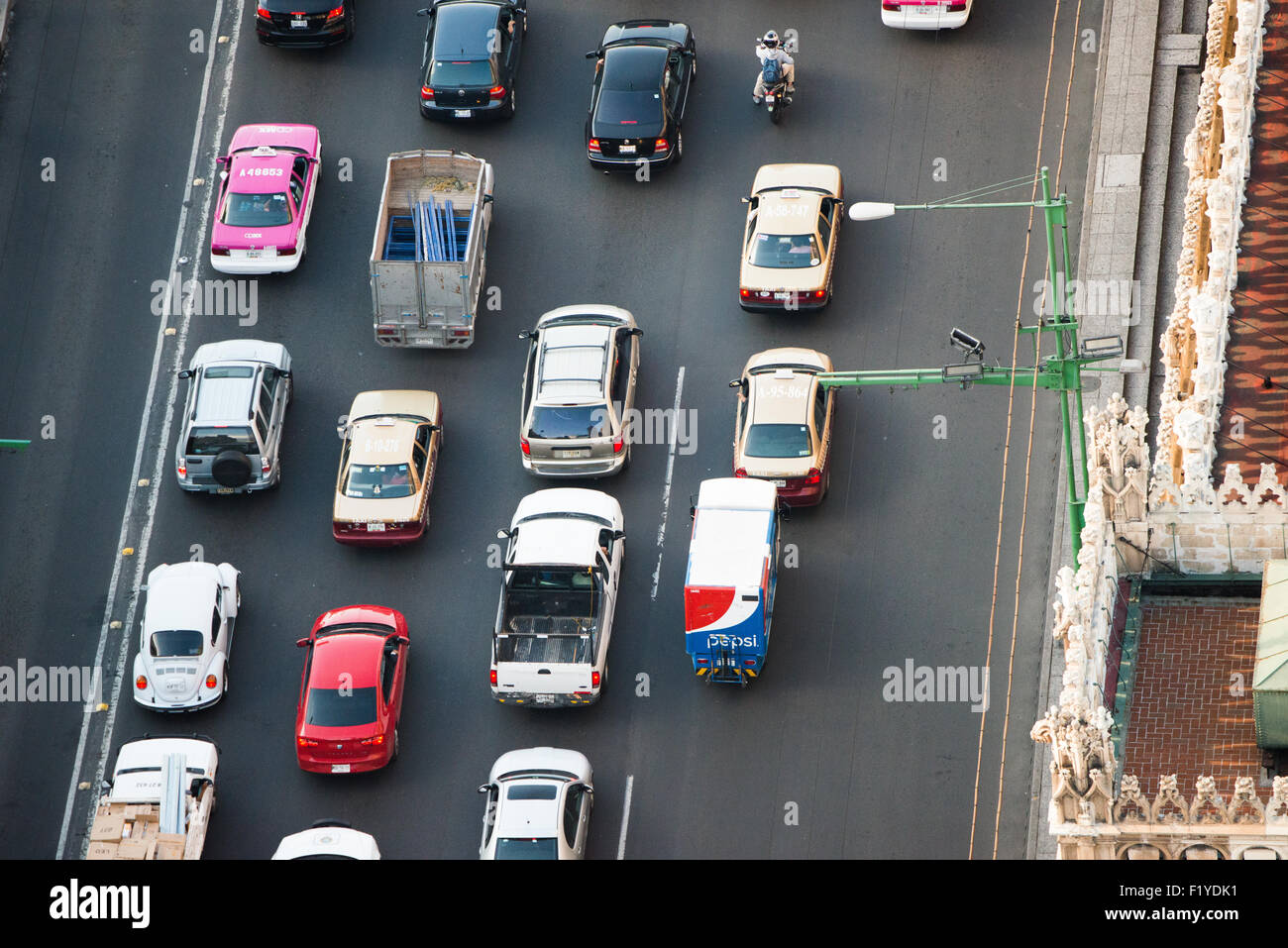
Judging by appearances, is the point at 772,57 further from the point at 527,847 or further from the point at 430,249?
the point at 527,847

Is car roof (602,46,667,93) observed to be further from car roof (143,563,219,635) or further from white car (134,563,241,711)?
white car (134,563,241,711)

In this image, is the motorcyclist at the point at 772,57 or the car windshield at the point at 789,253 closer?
the car windshield at the point at 789,253

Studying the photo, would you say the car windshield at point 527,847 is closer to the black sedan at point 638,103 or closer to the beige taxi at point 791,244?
the beige taxi at point 791,244

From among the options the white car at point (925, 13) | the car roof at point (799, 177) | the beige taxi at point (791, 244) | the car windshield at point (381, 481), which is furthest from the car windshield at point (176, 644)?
the white car at point (925, 13)

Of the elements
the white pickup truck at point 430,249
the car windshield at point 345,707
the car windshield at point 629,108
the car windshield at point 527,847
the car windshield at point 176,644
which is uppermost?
the car windshield at point 629,108

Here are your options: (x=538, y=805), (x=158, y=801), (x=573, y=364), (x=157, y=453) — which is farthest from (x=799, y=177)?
(x=158, y=801)

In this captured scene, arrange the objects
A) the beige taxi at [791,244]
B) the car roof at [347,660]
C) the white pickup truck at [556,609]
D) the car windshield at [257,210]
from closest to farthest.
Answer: the car roof at [347,660] < the white pickup truck at [556,609] < the beige taxi at [791,244] < the car windshield at [257,210]
